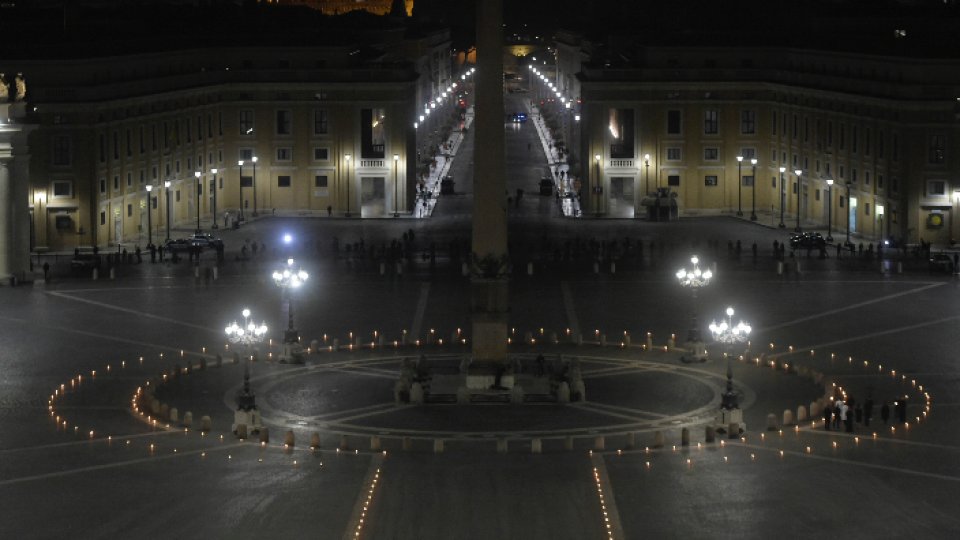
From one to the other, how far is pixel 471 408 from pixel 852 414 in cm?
1063

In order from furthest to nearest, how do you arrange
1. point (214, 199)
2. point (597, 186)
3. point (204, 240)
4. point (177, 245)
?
1. point (597, 186)
2. point (214, 199)
3. point (204, 240)
4. point (177, 245)

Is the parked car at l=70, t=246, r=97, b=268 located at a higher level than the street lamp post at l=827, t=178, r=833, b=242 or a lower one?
lower

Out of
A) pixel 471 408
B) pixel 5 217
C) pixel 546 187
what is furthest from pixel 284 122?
pixel 471 408

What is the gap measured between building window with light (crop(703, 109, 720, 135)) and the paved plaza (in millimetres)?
25015

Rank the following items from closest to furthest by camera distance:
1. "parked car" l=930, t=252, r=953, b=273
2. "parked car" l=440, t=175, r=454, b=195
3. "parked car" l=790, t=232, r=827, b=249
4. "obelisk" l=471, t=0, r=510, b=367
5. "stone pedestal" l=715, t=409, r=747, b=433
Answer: "stone pedestal" l=715, t=409, r=747, b=433
"obelisk" l=471, t=0, r=510, b=367
"parked car" l=930, t=252, r=953, b=273
"parked car" l=790, t=232, r=827, b=249
"parked car" l=440, t=175, r=454, b=195

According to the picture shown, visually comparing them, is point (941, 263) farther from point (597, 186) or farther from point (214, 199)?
point (214, 199)

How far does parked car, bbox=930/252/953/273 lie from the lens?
9219cm

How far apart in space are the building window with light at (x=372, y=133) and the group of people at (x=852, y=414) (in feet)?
229

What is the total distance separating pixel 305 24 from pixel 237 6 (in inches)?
519

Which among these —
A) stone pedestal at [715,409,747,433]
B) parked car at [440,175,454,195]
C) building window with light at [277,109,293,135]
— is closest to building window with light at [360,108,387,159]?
building window with light at [277,109,293,135]

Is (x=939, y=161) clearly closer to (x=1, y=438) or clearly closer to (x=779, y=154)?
(x=779, y=154)

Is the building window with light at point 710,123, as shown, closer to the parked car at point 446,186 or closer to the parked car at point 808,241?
the parked car at point 446,186

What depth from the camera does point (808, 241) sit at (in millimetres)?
103062

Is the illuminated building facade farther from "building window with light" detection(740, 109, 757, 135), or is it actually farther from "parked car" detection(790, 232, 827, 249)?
"parked car" detection(790, 232, 827, 249)
